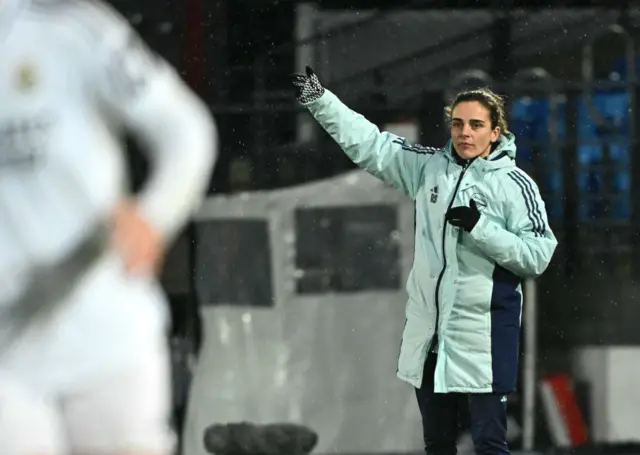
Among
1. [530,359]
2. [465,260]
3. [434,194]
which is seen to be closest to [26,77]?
→ [434,194]

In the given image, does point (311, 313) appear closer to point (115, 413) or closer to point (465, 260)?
point (465, 260)

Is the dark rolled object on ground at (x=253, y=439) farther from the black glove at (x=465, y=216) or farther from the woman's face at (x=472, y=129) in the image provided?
the woman's face at (x=472, y=129)

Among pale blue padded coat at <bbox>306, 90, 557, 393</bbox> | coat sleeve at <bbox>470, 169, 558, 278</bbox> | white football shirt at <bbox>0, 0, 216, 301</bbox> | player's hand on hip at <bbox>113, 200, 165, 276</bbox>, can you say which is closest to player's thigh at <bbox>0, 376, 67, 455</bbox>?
white football shirt at <bbox>0, 0, 216, 301</bbox>

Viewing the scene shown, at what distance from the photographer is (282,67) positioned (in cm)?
391

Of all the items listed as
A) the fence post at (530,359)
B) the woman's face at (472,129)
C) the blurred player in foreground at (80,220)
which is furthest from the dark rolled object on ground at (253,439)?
the woman's face at (472,129)

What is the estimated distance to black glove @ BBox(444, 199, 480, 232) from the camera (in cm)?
325

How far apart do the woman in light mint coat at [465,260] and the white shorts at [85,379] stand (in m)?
0.98

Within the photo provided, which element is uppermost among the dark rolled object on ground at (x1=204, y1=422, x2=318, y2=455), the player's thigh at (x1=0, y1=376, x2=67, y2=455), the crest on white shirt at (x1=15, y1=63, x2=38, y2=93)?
the crest on white shirt at (x1=15, y1=63, x2=38, y2=93)

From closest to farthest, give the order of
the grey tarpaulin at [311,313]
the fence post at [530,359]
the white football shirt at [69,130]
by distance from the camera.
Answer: the white football shirt at [69,130]
the grey tarpaulin at [311,313]
the fence post at [530,359]

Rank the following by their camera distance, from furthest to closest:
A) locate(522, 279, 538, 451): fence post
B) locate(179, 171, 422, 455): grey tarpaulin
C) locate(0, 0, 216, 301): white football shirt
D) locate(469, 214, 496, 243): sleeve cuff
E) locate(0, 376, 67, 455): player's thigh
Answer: locate(522, 279, 538, 451): fence post → locate(179, 171, 422, 455): grey tarpaulin → locate(469, 214, 496, 243): sleeve cuff → locate(0, 376, 67, 455): player's thigh → locate(0, 0, 216, 301): white football shirt

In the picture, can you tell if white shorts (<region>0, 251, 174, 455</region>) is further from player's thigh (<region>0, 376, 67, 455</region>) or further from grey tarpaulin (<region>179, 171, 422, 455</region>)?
grey tarpaulin (<region>179, 171, 422, 455</region>)

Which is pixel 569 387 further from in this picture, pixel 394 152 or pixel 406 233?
pixel 394 152

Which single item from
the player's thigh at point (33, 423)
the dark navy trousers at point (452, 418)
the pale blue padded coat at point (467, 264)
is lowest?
the dark navy trousers at point (452, 418)

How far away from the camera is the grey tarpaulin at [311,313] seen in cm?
400
